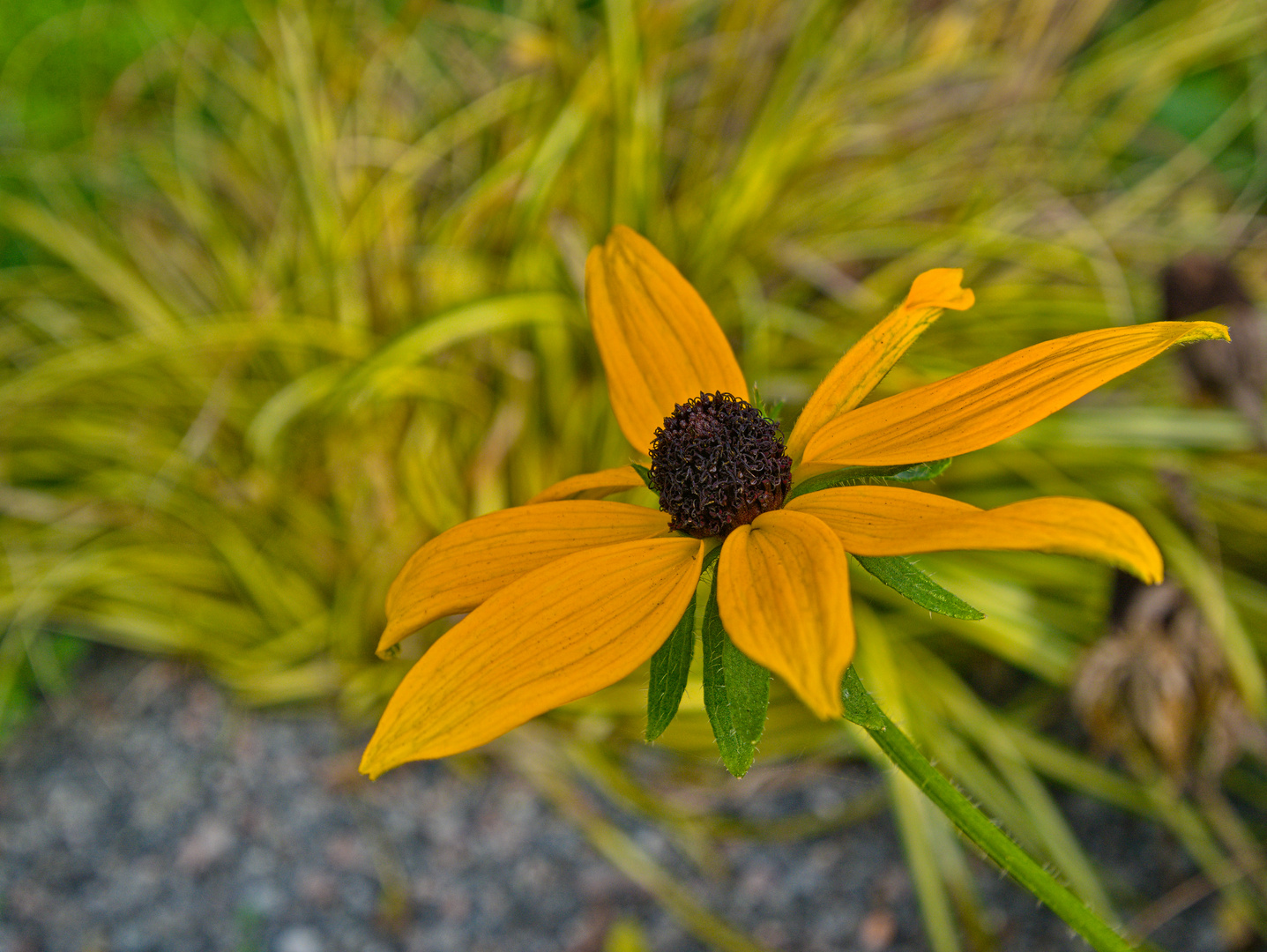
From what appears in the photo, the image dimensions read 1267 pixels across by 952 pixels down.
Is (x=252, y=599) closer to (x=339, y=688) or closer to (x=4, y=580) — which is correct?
(x=339, y=688)

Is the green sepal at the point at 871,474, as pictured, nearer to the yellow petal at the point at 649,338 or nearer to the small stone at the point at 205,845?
the yellow petal at the point at 649,338

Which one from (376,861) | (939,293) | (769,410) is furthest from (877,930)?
(939,293)

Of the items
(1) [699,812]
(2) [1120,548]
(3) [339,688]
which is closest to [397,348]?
(3) [339,688]

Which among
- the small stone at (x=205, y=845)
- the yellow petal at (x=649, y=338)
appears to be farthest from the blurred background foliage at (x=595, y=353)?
the yellow petal at (x=649, y=338)

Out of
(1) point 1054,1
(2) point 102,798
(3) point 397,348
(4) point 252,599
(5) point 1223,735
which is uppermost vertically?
(1) point 1054,1

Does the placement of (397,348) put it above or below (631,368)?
below

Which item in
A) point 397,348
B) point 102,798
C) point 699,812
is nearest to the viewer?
point 397,348

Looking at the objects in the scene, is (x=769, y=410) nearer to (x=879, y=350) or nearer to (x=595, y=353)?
(x=879, y=350)
